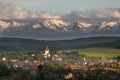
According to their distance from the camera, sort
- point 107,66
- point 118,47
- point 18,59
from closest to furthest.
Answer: point 107,66
point 18,59
point 118,47

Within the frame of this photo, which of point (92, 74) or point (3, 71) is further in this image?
point (3, 71)

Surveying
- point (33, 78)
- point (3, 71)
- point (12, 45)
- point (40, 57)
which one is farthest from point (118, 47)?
point (33, 78)

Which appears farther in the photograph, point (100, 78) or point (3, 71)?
point (3, 71)

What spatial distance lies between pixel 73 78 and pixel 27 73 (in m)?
6.79

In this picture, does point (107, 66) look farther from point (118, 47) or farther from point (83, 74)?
point (118, 47)

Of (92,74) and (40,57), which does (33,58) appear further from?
(92,74)

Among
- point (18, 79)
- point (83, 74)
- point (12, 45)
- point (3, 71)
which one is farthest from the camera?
point (12, 45)

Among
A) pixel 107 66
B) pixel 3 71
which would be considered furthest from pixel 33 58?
pixel 3 71

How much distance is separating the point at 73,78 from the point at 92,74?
Result: 3482 millimetres

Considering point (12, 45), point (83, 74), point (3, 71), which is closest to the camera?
point (83, 74)

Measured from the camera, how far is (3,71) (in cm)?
6178

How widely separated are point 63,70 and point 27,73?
27.1ft

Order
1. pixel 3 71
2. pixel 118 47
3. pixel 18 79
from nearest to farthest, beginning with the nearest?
pixel 18 79 → pixel 3 71 → pixel 118 47

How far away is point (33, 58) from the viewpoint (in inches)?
4124
